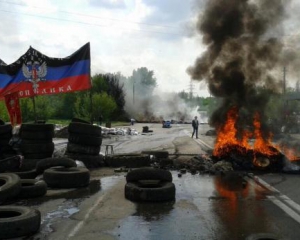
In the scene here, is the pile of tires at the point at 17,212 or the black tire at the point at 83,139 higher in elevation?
the black tire at the point at 83,139

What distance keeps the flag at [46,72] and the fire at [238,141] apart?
625 cm

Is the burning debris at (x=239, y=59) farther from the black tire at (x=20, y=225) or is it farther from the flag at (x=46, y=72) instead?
the black tire at (x=20, y=225)

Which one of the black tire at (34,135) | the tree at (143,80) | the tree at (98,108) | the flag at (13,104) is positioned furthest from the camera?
the tree at (143,80)

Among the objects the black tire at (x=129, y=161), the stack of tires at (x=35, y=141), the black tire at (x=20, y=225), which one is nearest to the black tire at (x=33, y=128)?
the stack of tires at (x=35, y=141)

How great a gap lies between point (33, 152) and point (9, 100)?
13.1 feet

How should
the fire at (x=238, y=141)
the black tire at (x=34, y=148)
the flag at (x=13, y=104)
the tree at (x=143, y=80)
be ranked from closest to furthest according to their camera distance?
the black tire at (x=34, y=148) < the fire at (x=238, y=141) < the flag at (x=13, y=104) < the tree at (x=143, y=80)

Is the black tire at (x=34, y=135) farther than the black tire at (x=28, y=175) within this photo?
Yes

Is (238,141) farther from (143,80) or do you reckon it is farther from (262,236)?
(143,80)

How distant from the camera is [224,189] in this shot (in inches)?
416

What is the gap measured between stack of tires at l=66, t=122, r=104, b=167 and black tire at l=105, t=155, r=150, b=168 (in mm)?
619

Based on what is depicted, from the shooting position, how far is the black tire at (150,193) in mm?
8820

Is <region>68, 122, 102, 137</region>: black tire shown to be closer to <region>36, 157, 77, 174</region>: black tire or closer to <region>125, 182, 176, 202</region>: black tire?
<region>36, 157, 77, 174</region>: black tire

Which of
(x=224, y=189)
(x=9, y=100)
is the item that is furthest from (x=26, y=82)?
(x=224, y=189)

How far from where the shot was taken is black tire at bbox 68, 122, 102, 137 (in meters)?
14.4
